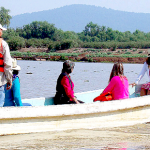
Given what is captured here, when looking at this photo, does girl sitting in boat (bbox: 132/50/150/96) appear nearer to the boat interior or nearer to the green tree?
the boat interior

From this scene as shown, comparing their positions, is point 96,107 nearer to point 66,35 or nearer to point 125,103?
point 125,103

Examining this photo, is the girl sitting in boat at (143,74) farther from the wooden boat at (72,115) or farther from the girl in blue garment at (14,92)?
the girl in blue garment at (14,92)

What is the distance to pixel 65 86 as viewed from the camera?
265 inches

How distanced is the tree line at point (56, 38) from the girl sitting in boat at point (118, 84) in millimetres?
54810

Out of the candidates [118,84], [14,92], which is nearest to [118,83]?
[118,84]

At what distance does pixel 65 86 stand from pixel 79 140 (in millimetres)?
1197

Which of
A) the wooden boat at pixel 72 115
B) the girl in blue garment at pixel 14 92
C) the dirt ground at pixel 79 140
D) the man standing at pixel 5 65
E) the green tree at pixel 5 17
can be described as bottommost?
the dirt ground at pixel 79 140

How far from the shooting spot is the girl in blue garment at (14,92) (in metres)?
6.00

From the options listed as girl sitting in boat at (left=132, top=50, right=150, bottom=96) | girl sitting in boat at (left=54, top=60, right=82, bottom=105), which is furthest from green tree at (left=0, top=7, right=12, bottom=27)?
girl sitting in boat at (left=54, top=60, right=82, bottom=105)

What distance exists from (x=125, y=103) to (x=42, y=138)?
203cm

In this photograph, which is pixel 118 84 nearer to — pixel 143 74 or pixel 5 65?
pixel 143 74

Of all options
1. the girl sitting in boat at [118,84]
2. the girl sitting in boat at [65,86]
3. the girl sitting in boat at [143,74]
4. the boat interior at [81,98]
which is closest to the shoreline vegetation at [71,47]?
the boat interior at [81,98]

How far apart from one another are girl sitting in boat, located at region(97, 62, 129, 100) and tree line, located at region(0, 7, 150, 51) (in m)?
54.8

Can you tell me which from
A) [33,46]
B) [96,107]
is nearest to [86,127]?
[96,107]
